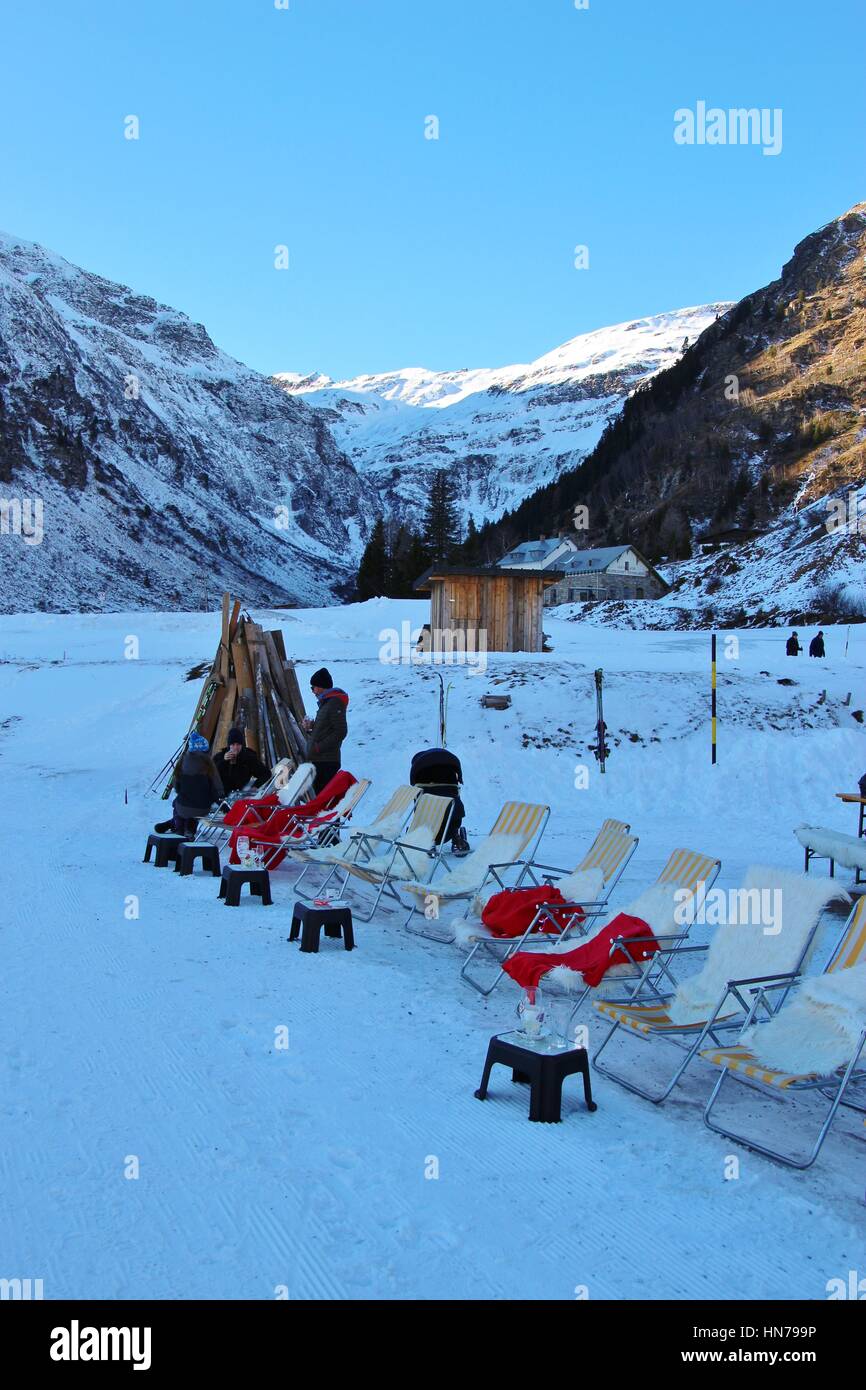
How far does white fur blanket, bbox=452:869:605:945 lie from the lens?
6223 millimetres

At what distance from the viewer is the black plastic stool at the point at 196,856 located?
9273mm

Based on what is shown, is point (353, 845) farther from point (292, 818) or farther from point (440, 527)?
point (440, 527)

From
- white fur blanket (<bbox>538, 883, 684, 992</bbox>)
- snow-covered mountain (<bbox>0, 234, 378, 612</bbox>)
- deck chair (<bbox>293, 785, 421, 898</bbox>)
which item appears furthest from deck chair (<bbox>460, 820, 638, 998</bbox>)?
snow-covered mountain (<bbox>0, 234, 378, 612</bbox>)

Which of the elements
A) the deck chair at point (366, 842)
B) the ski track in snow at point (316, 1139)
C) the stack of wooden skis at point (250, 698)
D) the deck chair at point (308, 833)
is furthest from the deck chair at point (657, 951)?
the stack of wooden skis at point (250, 698)

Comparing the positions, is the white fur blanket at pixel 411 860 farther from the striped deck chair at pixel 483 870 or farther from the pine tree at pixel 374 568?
the pine tree at pixel 374 568

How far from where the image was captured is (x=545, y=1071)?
166 inches

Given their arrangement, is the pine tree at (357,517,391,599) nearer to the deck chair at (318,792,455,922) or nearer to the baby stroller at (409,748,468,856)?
the baby stroller at (409,748,468,856)

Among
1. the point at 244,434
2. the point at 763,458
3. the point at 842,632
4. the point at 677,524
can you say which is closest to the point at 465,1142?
the point at 842,632

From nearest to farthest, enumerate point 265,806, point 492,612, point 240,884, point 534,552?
point 240,884 → point 265,806 → point 492,612 → point 534,552

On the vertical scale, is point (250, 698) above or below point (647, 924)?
above

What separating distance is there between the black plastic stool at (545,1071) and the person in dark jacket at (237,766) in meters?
8.39

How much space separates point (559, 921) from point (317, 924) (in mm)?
1633

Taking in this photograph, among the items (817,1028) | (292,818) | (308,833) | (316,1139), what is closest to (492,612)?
(292,818)

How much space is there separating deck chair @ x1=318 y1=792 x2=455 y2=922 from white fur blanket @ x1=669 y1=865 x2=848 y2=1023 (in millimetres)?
3035
